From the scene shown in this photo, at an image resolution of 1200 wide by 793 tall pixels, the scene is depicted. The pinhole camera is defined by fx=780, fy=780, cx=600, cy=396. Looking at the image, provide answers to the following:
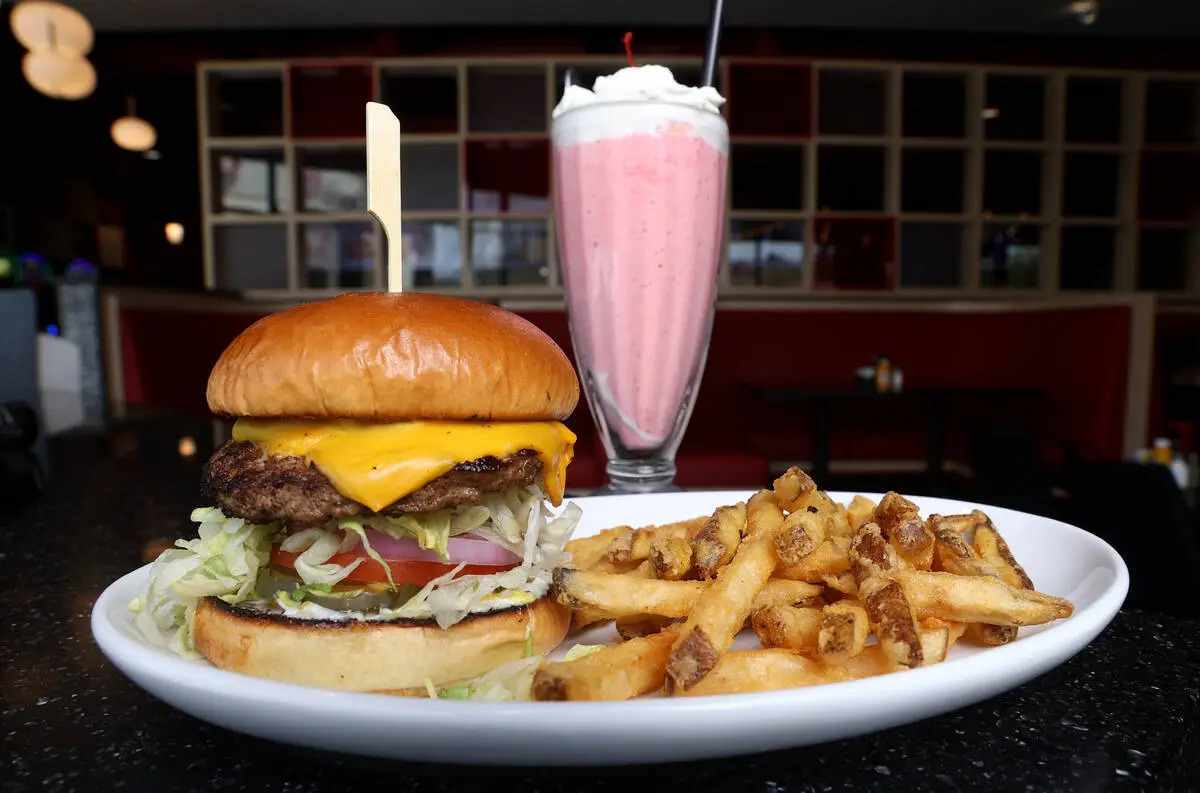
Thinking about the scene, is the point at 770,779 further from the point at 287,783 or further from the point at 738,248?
the point at 738,248

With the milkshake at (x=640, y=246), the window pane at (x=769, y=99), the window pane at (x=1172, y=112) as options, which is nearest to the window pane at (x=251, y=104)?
the window pane at (x=769, y=99)

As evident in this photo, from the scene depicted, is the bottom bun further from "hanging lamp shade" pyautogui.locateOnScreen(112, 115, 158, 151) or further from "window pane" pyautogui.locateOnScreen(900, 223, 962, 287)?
"hanging lamp shade" pyautogui.locateOnScreen(112, 115, 158, 151)

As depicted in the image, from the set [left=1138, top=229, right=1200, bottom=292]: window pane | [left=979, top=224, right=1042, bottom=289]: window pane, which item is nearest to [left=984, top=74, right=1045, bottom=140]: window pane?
[left=979, top=224, right=1042, bottom=289]: window pane

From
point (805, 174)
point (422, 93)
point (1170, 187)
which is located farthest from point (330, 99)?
point (1170, 187)

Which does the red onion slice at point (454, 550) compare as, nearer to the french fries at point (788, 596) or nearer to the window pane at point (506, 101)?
the french fries at point (788, 596)

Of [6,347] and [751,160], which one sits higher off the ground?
[751,160]

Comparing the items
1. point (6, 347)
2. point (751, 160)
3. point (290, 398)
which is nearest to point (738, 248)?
point (751, 160)
